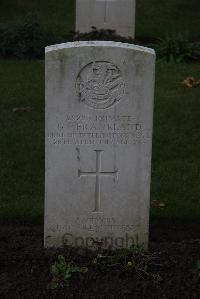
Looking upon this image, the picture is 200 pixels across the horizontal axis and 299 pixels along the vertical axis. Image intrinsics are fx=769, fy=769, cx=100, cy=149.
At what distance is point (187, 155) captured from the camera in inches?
320

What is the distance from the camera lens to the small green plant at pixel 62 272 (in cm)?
531

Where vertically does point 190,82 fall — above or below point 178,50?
below

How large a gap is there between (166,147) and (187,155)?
1.05ft

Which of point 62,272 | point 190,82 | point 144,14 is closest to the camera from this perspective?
point 62,272

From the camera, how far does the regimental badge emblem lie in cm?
540

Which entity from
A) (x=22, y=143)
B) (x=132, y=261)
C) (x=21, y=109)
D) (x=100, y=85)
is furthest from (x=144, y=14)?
(x=132, y=261)

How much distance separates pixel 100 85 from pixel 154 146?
301 cm

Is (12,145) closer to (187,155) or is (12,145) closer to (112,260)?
(187,155)

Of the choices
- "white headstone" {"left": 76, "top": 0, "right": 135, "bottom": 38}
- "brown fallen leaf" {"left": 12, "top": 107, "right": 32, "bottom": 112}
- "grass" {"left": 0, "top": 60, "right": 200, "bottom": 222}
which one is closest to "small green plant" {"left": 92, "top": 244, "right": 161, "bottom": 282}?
"grass" {"left": 0, "top": 60, "right": 200, "bottom": 222}

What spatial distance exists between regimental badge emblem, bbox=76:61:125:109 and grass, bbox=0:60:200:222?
1.60m

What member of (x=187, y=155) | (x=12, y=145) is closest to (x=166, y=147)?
(x=187, y=155)

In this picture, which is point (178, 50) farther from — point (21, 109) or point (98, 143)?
point (98, 143)

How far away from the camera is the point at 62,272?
5402 mm

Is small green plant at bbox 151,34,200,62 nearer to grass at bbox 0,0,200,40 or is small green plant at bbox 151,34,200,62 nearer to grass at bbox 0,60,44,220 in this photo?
grass at bbox 0,0,200,40
